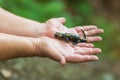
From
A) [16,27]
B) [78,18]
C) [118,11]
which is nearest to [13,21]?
[16,27]

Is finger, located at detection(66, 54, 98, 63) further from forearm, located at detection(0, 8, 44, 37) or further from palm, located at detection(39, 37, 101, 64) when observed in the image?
forearm, located at detection(0, 8, 44, 37)

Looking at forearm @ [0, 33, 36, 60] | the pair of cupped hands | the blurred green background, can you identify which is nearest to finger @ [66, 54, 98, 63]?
the pair of cupped hands

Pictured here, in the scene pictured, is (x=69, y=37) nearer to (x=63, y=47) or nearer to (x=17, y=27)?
(x=63, y=47)

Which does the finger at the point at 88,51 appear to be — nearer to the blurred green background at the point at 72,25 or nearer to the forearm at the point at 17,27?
the forearm at the point at 17,27

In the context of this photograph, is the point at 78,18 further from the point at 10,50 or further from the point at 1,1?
the point at 10,50

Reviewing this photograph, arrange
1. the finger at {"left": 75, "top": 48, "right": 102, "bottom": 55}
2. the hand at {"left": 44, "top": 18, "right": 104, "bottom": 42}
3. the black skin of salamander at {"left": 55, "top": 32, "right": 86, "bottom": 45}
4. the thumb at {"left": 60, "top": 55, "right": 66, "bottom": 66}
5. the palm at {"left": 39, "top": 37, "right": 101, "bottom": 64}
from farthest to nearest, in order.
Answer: the hand at {"left": 44, "top": 18, "right": 104, "bottom": 42} → the black skin of salamander at {"left": 55, "top": 32, "right": 86, "bottom": 45} → the finger at {"left": 75, "top": 48, "right": 102, "bottom": 55} → the palm at {"left": 39, "top": 37, "right": 101, "bottom": 64} → the thumb at {"left": 60, "top": 55, "right": 66, "bottom": 66}

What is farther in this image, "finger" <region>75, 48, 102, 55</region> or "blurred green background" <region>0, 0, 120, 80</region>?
"blurred green background" <region>0, 0, 120, 80</region>

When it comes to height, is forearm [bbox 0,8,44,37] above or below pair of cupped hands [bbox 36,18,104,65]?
above
